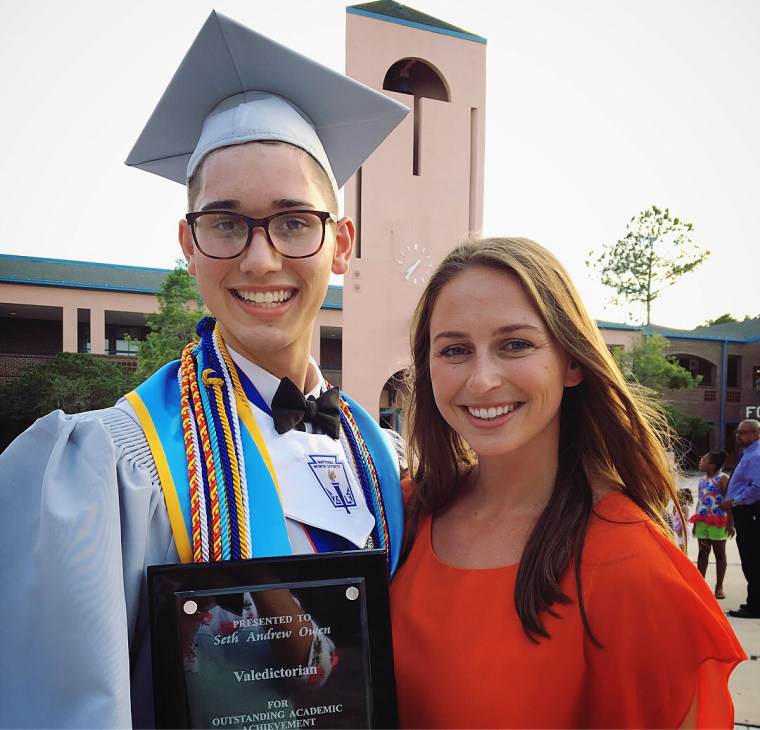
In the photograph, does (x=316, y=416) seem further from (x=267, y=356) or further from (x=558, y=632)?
(x=558, y=632)

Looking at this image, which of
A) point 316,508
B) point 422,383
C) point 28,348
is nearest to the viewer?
point 316,508

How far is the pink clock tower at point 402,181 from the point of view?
1131cm

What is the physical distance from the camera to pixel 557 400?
1.80m

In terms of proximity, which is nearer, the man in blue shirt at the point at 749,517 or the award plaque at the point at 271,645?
the award plaque at the point at 271,645

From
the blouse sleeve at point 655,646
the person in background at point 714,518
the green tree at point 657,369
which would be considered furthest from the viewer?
the green tree at point 657,369

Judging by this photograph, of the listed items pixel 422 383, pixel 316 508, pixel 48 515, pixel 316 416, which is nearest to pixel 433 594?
pixel 316 508

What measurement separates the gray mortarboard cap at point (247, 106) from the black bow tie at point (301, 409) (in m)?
0.63

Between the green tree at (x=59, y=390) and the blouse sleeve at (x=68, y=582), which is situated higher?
the green tree at (x=59, y=390)

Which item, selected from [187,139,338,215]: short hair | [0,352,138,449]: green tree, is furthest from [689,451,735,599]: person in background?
[0,352,138,449]: green tree

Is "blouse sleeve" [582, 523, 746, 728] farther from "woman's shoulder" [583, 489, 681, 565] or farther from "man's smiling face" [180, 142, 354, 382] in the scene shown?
"man's smiling face" [180, 142, 354, 382]

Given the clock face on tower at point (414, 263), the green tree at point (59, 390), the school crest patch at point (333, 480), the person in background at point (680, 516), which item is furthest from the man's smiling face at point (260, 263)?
the green tree at point (59, 390)

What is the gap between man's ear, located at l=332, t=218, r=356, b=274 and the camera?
196 centimetres

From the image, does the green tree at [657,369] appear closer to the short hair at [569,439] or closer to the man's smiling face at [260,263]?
the short hair at [569,439]

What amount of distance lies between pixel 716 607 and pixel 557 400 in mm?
605
